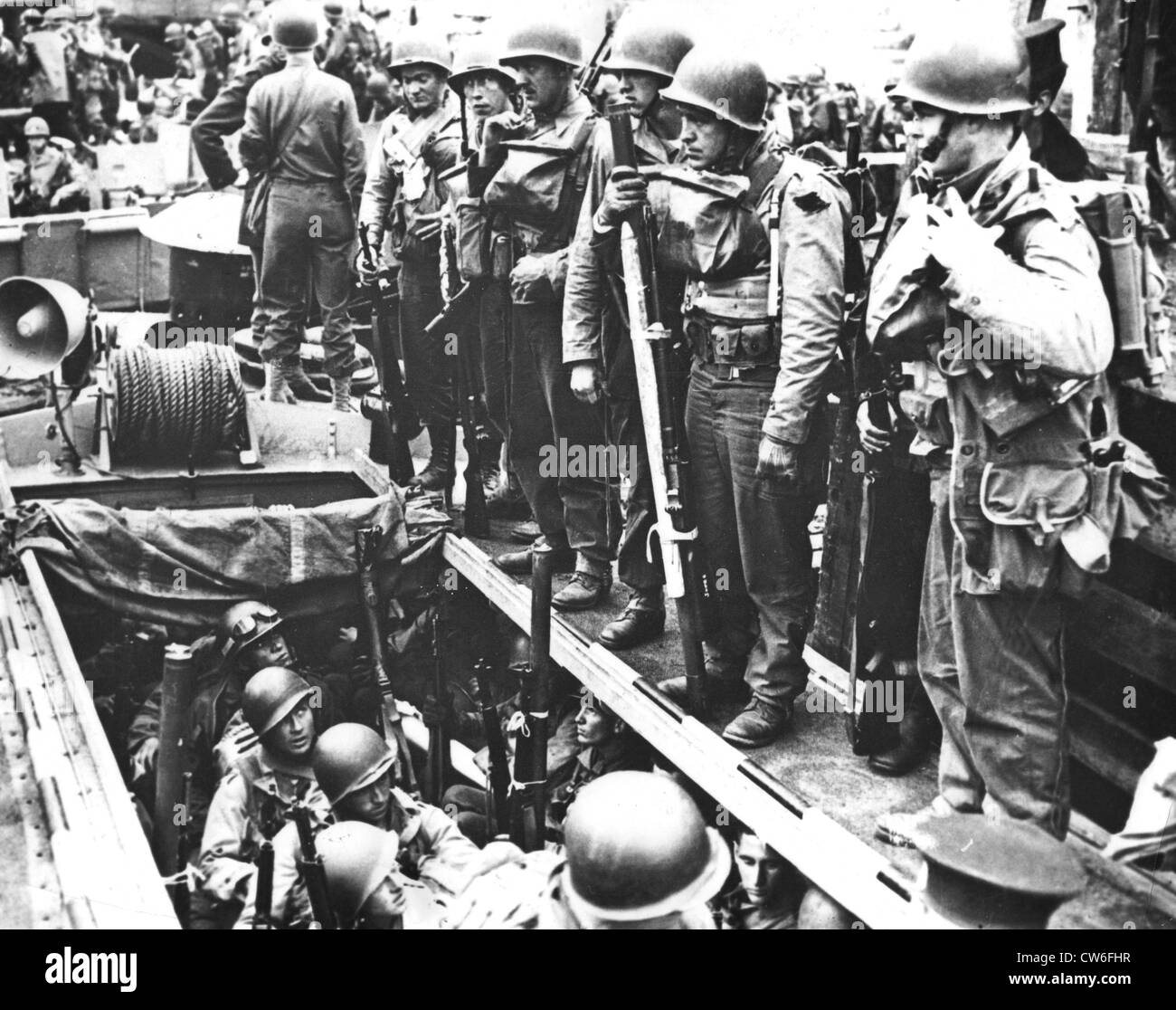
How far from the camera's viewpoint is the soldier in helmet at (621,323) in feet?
16.4

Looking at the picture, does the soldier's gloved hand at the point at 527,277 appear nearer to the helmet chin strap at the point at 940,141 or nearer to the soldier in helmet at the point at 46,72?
the helmet chin strap at the point at 940,141

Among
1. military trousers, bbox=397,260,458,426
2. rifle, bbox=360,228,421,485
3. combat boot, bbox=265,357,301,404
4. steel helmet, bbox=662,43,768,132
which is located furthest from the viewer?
combat boot, bbox=265,357,301,404

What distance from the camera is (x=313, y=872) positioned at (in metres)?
4.16

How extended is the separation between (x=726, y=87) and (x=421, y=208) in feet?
9.50

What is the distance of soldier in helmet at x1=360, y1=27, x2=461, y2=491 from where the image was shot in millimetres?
6832

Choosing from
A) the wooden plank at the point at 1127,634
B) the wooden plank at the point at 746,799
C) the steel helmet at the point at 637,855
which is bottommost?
the wooden plank at the point at 746,799

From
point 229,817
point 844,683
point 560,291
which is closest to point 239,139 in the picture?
point 560,291

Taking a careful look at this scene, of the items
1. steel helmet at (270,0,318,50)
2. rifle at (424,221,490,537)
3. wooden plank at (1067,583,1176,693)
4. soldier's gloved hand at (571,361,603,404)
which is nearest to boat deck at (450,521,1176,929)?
wooden plank at (1067,583,1176,693)

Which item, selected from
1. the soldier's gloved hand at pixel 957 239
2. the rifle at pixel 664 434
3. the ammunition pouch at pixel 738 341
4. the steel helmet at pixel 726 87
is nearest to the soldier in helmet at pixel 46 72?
the rifle at pixel 664 434

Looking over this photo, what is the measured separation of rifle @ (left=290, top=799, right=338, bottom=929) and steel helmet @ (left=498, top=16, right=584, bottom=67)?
295 centimetres

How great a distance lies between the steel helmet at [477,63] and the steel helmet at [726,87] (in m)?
1.41

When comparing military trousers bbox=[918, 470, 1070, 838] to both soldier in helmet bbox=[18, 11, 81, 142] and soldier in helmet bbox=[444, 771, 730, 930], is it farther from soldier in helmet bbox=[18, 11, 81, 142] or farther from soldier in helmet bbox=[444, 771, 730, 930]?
soldier in helmet bbox=[18, 11, 81, 142]

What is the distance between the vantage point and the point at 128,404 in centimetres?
719
